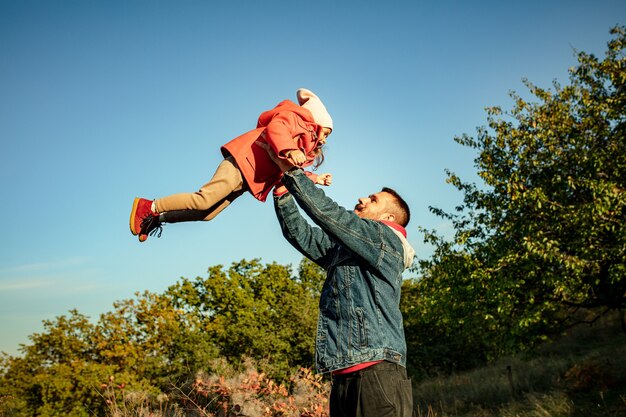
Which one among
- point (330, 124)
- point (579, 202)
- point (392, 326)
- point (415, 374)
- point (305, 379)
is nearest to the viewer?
point (392, 326)

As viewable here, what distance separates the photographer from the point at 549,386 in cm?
1370

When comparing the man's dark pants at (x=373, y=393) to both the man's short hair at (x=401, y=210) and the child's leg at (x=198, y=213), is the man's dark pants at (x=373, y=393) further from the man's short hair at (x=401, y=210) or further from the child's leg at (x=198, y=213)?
the child's leg at (x=198, y=213)

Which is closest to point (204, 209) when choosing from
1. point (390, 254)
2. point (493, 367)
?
point (390, 254)

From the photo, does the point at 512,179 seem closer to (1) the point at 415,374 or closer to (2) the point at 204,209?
(2) the point at 204,209

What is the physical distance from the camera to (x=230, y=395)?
5.16m

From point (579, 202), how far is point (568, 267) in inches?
66.7

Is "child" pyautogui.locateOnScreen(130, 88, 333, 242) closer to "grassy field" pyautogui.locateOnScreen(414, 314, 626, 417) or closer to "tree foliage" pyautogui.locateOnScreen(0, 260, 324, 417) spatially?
"grassy field" pyautogui.locateOnScreen(414, 314, 626, 417)

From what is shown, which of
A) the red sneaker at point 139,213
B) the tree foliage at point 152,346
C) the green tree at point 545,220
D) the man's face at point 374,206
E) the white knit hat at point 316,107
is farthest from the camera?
the tree foliage at point 152,346

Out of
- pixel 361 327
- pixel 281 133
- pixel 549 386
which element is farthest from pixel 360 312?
pixel 549 386

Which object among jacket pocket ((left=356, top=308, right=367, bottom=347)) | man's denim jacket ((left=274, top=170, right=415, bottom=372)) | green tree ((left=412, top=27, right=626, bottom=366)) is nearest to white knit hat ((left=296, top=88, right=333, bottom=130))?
man's denim jacket ((left=274, top=170, right=415, bottom=372))

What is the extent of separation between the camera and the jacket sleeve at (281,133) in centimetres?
255

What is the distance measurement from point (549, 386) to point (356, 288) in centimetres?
1404

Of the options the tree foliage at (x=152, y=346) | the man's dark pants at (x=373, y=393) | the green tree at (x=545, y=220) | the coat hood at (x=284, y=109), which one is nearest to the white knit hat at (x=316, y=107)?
the coat hood at (x=284, y=109)

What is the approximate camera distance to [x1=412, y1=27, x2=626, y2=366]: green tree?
31.6 feet
